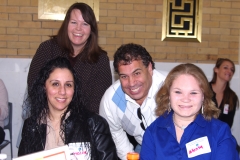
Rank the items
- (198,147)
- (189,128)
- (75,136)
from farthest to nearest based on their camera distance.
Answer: (75,136)
(189,128)
(198,147)

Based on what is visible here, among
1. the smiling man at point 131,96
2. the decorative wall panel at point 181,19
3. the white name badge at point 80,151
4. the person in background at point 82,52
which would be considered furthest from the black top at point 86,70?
the decorative wall panel at point 181,19

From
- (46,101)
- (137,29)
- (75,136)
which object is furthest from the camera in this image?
(137,29)

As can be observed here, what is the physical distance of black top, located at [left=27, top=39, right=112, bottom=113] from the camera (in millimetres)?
3268

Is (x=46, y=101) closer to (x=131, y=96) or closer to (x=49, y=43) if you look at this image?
(x=131, y=96)

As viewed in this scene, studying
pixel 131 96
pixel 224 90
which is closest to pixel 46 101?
pixel 131 96

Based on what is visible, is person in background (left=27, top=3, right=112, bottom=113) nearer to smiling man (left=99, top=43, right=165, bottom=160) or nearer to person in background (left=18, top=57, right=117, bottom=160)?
smiling man (left=99, top=43, right=165, bottom=160)

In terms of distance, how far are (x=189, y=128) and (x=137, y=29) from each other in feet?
10.1

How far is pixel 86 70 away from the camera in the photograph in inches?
129

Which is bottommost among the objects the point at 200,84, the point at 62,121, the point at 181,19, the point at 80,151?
the point at 80,151

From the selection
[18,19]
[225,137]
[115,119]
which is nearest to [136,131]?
[115,119]

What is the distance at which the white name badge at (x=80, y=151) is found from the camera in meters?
2.29

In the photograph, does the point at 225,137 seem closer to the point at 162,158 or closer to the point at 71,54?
the point at 162,158

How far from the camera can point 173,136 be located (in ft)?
7.82

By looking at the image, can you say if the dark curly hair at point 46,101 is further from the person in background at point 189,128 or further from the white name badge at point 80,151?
the person in background at point 189,128
